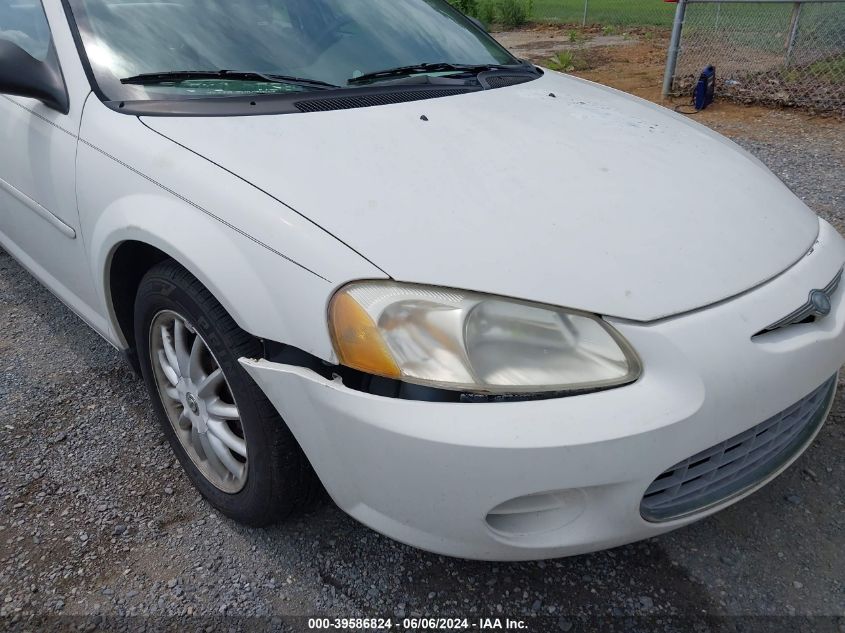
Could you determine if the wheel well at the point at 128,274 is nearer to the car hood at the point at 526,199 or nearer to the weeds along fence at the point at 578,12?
the car hood at the point at 526,199

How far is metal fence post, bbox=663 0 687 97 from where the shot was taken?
6.59 meters

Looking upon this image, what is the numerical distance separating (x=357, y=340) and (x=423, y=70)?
1.28m

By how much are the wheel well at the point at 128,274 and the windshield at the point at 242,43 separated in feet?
1.42

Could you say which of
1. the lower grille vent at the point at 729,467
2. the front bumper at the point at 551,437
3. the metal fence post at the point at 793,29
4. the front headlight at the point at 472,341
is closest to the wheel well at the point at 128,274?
the front bumper at the point at 551,437

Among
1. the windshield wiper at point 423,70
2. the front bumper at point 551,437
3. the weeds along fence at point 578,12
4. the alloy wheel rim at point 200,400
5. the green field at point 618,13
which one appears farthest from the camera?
the weeds along fence at point 578,12

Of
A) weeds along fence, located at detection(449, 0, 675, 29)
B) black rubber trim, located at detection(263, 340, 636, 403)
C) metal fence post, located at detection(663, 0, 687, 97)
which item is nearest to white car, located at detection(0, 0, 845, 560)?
black rubber trim, located at detection(263, 340, 636, 403)

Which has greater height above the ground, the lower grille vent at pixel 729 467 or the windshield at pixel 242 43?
the windshield at pixel 242 43

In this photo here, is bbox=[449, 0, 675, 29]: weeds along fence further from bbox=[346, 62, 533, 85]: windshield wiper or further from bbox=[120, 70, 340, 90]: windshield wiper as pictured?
bbox=[120, 70, 340, 90]: windshield wiper

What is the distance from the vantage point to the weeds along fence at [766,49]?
5.99 m

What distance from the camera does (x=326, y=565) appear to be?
179 centimetres

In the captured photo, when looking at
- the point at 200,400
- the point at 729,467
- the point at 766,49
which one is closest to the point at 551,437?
the point at 729,467

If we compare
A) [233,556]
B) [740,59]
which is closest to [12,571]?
[233,556]

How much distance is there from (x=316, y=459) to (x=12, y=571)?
989mm

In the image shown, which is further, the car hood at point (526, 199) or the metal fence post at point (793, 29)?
the metal fence post at point (793, 29)
